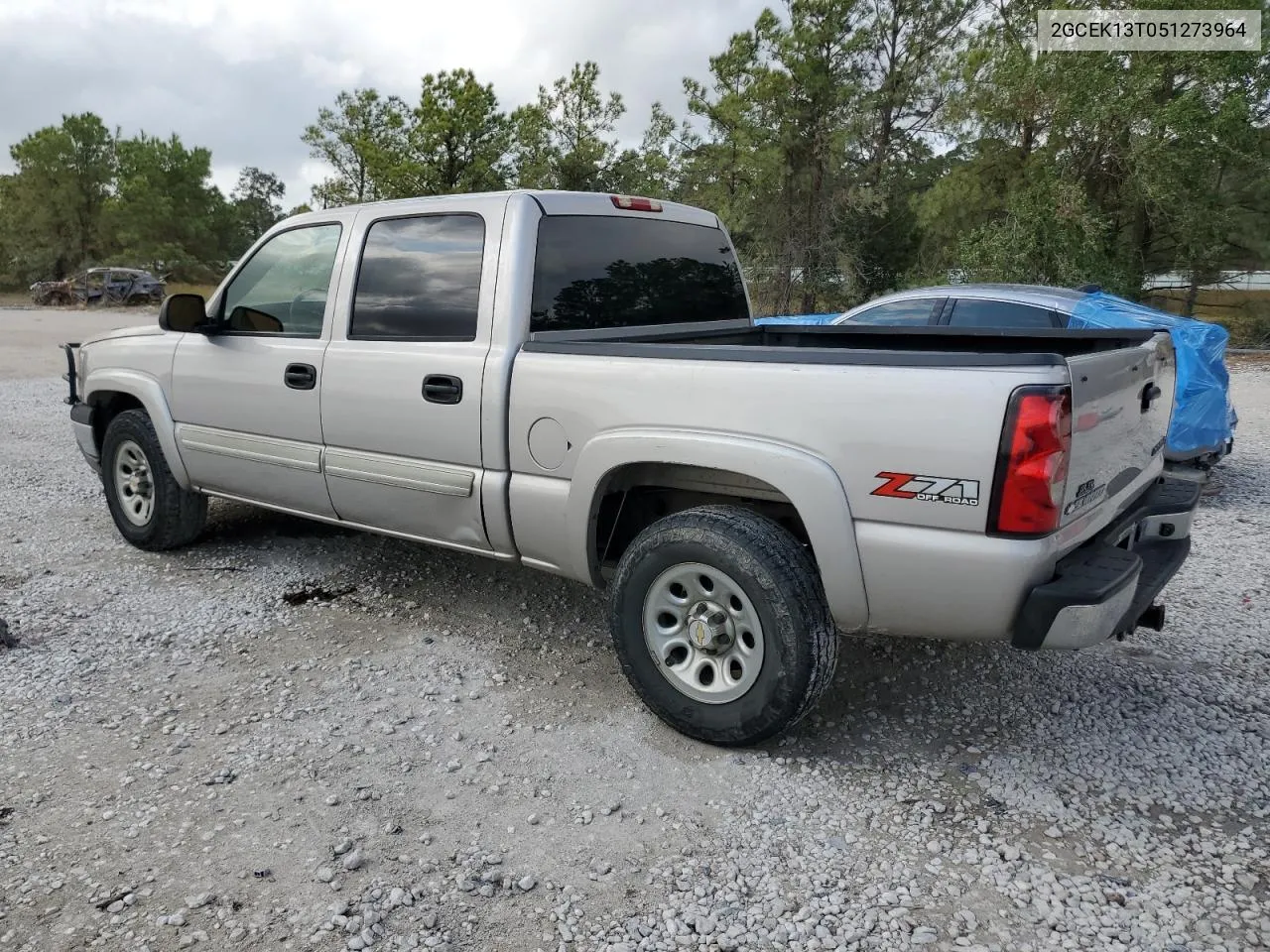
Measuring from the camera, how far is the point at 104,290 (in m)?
33.2

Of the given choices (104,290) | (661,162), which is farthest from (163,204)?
(661,162)

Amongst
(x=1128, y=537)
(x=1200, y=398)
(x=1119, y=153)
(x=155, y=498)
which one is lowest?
(x=155, y=498)

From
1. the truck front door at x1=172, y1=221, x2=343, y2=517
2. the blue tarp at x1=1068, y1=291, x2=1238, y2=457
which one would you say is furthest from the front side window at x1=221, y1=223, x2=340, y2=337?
the blue tarp at x1=1068, y1=291, x2=1238, y2=457

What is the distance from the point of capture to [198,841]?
2547mm

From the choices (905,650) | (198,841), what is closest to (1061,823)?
(905,650)

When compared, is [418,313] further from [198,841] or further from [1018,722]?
[1018,722]

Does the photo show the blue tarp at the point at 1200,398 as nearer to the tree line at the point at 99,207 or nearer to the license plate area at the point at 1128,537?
the license plate area at the point at 1128,537

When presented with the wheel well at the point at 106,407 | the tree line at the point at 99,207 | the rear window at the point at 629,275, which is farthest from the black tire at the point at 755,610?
the tree line at the point at 99,207

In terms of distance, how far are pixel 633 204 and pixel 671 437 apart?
4.88 feet

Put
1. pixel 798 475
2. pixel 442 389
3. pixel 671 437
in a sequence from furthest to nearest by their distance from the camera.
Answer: pixel 442 389, pixel 671 437, pixel 798 475

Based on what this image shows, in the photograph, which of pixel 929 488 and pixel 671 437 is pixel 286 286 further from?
pixel 929 488

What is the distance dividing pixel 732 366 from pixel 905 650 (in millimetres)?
1739

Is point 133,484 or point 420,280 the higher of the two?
point 420,280

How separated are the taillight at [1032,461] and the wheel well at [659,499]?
67 cm
